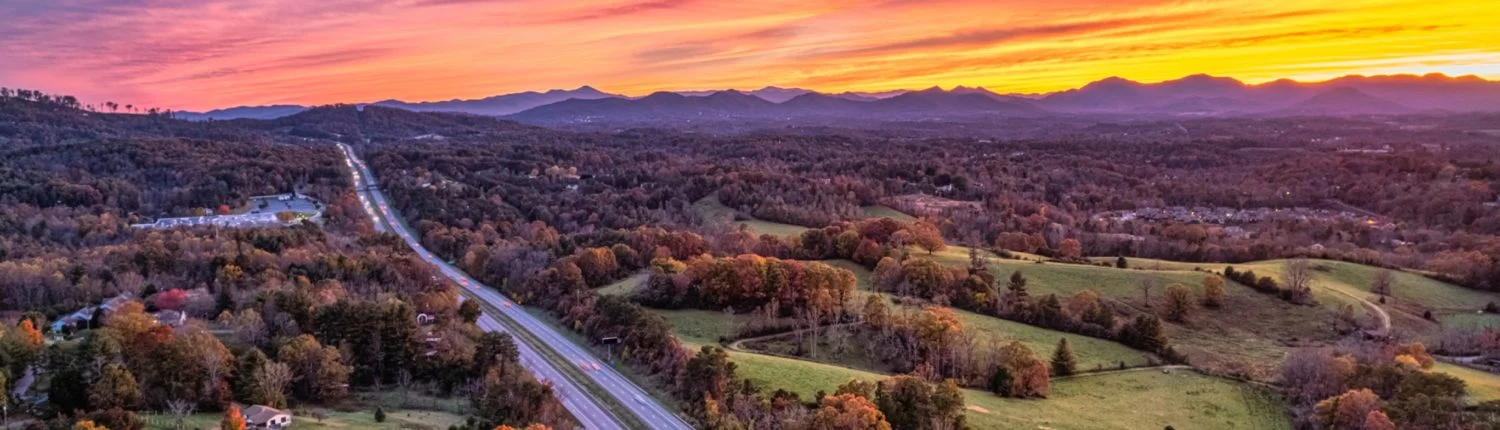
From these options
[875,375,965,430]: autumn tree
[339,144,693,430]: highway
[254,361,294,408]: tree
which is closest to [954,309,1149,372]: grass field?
[875,375,965,430]: autumn tree

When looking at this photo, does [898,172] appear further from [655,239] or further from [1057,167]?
[655,239]

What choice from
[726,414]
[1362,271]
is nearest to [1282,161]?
[1362,271]

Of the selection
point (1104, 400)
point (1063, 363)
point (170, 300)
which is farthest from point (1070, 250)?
point (170, 300)

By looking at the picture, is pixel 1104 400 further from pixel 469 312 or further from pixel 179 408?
pixel 179 408

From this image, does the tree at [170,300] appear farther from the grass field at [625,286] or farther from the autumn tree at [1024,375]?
the autumn tree at [1024,375]

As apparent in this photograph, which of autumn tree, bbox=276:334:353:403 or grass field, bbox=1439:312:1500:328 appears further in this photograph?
grass field, bbox=1439:312:1500:328

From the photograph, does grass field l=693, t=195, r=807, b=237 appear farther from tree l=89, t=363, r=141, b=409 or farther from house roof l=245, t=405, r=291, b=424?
tree l=89, t=363, r=141, b=409
